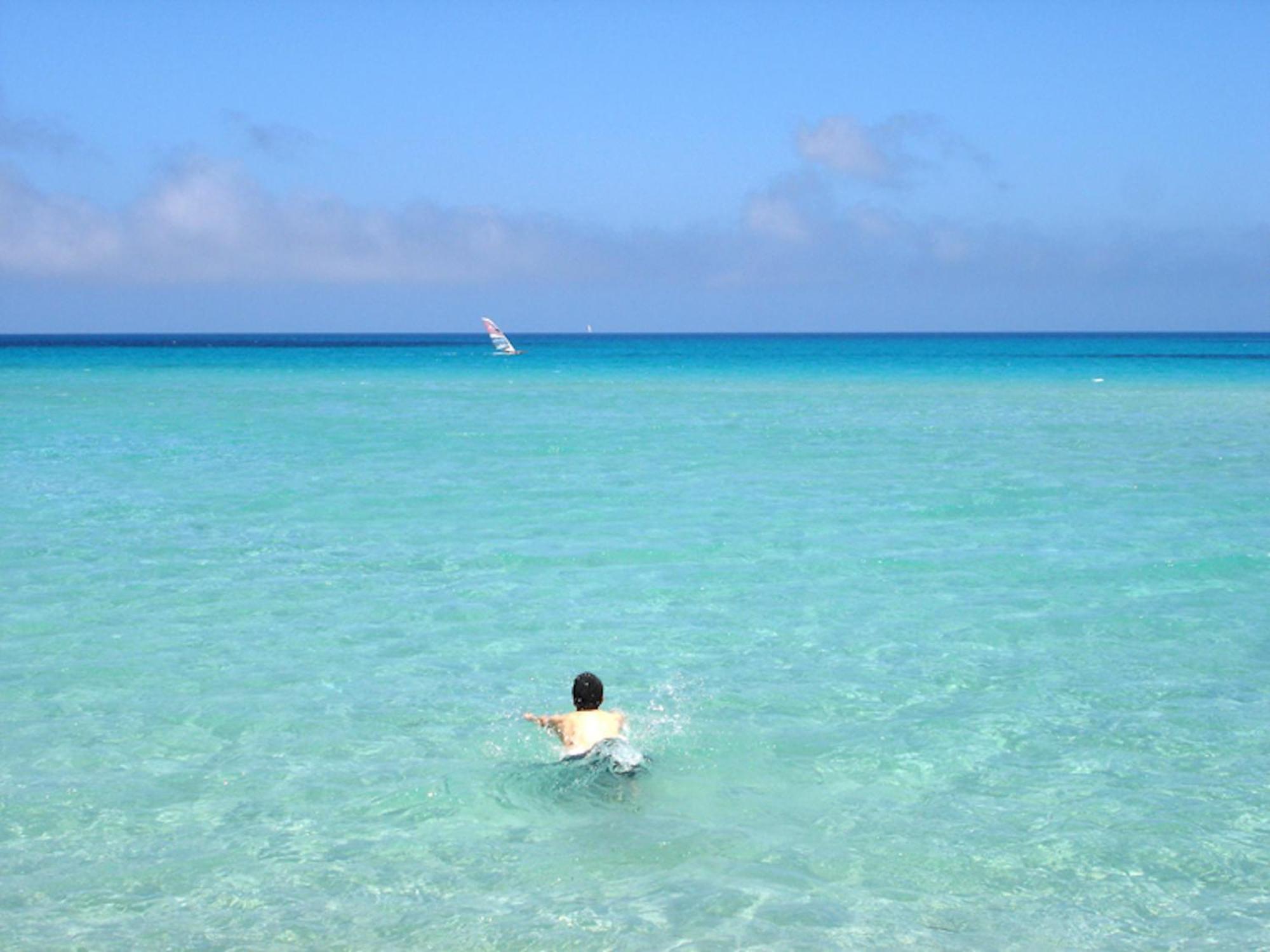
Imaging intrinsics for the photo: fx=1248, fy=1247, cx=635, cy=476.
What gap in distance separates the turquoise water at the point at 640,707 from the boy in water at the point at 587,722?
20 centimetres

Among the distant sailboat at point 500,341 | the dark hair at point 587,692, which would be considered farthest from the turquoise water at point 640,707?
the distant sailboat at point 500,341

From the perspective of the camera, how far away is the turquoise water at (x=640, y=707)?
583 cm

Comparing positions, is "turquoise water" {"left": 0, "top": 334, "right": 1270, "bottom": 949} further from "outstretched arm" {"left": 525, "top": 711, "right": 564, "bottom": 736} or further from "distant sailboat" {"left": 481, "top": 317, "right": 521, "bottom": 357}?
"distant sailboat" {"left": 481, "top": 317, "right": 521, "bottom": 357}

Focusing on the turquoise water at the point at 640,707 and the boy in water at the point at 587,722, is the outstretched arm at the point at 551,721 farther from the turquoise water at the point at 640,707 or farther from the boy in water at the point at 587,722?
the turquoise water at the point at 640,707

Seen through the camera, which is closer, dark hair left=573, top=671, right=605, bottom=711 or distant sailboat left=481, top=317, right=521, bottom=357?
dark hair left=573, top=671, right=605, bottom=711

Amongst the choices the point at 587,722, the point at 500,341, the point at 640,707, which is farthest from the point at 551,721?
the point at 500,341

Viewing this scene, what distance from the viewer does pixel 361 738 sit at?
7.94 metres

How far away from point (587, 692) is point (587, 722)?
0.18m

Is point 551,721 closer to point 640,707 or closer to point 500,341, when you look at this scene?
point 640,707

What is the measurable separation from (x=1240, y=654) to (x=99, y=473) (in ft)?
55.8

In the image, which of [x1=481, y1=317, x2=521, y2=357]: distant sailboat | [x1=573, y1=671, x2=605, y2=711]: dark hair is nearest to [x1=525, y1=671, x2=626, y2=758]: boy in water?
[x1=573, y1=671, x2=605, y2=711]: dark hair

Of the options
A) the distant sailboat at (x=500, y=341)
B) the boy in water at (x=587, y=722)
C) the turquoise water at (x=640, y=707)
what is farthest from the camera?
the distant sailboat at (x=500, y=341)

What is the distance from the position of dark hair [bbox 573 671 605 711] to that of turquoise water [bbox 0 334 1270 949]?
0.42m

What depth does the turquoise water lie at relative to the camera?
5832 millimetres
